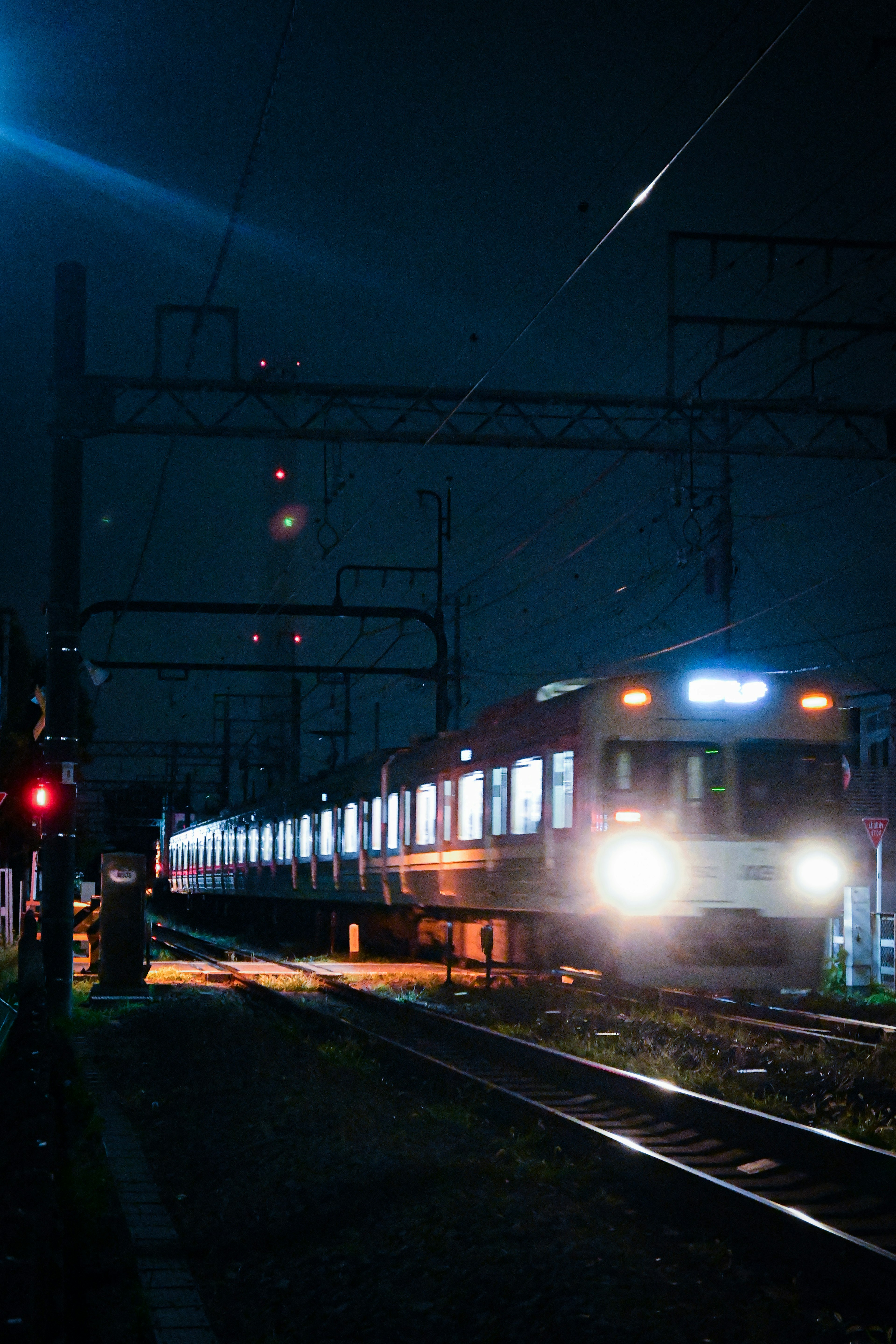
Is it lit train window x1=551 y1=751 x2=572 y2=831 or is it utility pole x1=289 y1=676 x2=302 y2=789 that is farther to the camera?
utility pole x1=289 y1=676 x2=302 y2=789

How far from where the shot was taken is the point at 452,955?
2116 centimetres

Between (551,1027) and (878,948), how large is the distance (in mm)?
6773

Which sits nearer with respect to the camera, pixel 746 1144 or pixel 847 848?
pixel 746 1144

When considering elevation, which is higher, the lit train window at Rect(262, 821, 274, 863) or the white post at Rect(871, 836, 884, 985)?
the lit train window at Rect(262, 821, 274, 863)

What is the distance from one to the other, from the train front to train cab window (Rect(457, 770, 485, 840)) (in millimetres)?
3403

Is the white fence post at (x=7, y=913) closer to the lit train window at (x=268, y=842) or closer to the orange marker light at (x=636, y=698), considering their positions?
the lit train window at (x=268, y=842)

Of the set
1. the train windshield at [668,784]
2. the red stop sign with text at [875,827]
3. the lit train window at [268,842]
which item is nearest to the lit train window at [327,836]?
the lit train window at [268,842]

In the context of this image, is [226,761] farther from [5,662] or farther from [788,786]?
[788,786]

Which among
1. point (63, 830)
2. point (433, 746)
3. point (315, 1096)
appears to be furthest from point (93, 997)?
point (315, 1096)

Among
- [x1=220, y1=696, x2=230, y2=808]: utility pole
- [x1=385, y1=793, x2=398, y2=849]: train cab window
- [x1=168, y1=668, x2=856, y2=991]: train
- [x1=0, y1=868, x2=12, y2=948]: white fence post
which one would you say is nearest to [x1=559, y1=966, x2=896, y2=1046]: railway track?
[x1=168, y1=668, x2=856, y2=991]: train

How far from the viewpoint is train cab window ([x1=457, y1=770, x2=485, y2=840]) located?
693 inches

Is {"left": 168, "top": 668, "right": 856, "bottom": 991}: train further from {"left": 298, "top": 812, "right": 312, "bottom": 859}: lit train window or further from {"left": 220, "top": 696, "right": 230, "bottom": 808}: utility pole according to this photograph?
{"left": 220, "top": 696, "right": 230, "bottom": 808}: utility pole

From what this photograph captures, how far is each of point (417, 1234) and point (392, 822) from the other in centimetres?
1608

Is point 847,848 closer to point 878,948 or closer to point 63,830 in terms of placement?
point 878,948
